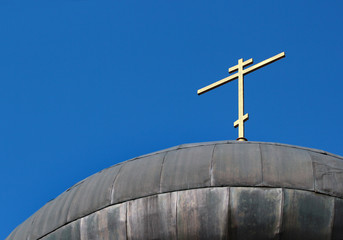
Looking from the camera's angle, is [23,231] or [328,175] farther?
[23,231]

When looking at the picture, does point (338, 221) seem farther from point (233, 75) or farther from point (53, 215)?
point (53, 215)

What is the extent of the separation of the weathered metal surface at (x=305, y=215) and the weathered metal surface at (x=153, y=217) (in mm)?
1802

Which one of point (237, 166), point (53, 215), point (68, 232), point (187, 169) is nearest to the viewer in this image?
point (237, 166)

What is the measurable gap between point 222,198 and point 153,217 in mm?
1160

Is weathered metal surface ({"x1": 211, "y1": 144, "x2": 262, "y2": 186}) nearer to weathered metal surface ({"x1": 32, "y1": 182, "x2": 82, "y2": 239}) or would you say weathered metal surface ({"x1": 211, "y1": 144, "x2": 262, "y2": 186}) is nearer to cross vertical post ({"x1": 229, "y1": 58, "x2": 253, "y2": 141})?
cross vertical post ({"x1": 229, "y1": 58, "x2": 253, "y2": 141})

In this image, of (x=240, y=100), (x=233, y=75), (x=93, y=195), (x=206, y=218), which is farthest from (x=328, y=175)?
(x=233, y=75)

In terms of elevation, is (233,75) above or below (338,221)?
above

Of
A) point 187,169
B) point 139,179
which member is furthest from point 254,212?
point 139,179

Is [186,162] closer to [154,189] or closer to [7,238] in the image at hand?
[154,189]

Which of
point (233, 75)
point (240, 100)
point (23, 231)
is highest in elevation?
point (233, 75)

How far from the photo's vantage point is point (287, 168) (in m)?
19.9

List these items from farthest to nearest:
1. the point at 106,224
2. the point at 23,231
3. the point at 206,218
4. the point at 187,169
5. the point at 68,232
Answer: the point at 23,231 < the point at 68,232 < the point at 106,224 < the point at 187,169 < the point at 206,218

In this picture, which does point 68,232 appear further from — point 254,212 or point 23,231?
point 254,212

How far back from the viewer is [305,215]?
64.6ft
